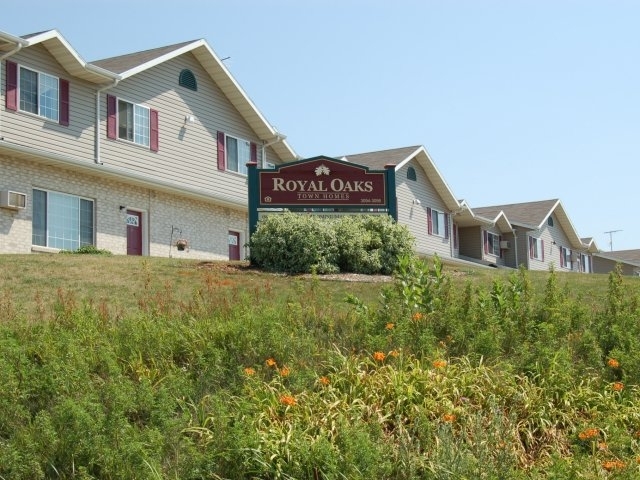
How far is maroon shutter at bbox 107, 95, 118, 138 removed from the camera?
87.8 feet

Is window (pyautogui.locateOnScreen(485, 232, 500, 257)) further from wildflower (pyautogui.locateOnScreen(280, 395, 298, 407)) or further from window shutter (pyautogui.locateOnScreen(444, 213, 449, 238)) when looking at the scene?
wildflower (pyautogui.locateOnScreen(280, 395, 298, 407))

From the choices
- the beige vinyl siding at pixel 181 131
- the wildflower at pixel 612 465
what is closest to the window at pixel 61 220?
the beige vinyl siding at pixel 181 131

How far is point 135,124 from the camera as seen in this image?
2773 cm

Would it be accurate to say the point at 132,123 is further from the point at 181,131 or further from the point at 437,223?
the point at 437,223

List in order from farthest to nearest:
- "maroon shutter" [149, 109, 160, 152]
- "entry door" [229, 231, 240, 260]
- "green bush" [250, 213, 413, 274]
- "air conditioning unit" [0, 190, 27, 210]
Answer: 1. "entry door" [229, 231, 240, 260]
2. "maroon shutter" [149, 109, 160, 152]
3. "air conditioning unit" [0, 190, 27, 210]
4. "green bush" [250, 213, 413, 274]

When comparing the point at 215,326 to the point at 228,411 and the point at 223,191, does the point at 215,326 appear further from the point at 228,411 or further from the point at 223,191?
the point at 223,191

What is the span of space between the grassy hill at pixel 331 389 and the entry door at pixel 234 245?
19.4 m

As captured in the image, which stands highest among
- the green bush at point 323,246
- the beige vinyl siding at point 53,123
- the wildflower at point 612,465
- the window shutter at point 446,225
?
the beige vinyl siding at point 53,123

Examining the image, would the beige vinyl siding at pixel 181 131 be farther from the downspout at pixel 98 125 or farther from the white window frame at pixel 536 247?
the white window frame at pixel 536 247

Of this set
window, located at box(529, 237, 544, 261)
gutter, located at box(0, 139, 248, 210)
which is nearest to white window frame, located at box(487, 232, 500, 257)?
window, located at box(529, 237, 544, 261)

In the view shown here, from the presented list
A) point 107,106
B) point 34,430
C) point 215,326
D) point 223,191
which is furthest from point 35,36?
point 34,430

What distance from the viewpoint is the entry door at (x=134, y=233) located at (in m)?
26.9

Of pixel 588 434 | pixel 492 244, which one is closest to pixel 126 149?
pixel 588 434

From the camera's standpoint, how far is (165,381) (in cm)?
835
